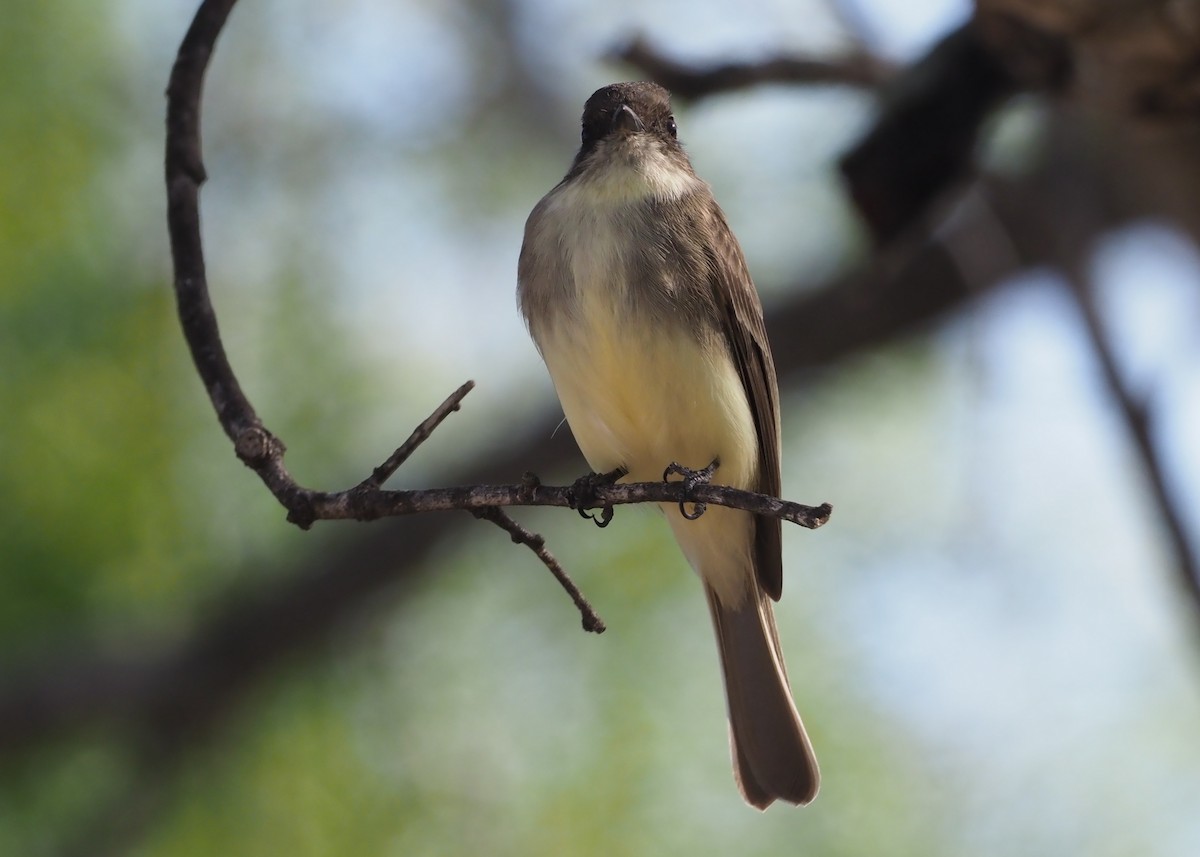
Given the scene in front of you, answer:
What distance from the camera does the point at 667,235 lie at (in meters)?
3.66

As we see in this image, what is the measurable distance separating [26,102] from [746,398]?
15.4ft

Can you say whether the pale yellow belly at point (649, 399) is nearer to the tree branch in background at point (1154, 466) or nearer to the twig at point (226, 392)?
the tree branch in background at point (1154, 466)

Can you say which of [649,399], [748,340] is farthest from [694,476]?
[748,340]

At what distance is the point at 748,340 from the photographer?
380cm

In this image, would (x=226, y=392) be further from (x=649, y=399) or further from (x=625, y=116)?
(x=625, y=116)

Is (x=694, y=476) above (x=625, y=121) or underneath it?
underneath

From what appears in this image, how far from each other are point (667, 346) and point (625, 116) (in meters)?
0.80

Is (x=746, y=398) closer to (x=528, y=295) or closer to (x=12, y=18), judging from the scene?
(x=528, y=295)

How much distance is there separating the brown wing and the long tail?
311 mm

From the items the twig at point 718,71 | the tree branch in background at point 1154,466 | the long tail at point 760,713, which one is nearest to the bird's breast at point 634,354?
the long tail at point 760,713

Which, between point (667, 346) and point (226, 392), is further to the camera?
point (667, 346)

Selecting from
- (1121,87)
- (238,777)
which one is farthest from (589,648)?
Answer: (1121,87)

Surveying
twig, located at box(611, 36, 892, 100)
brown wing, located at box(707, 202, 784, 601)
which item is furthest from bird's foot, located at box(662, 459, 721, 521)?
twig, located at box(611, 36, 892, 100)

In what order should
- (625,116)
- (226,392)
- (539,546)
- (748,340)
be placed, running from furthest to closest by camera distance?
(625,116), (748,340), (539,546), (226,392)
